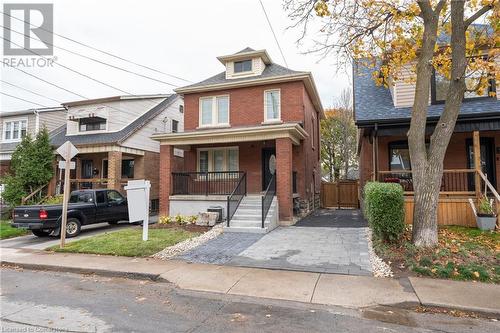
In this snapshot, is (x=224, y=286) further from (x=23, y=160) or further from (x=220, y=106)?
(x=23, y=160)

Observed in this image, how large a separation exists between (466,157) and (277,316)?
1194 cm

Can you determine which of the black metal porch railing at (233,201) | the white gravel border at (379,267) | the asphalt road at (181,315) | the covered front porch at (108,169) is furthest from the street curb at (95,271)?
the covered front porch at (108,169)

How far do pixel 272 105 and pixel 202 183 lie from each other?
5.38m

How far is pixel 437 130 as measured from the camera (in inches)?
303

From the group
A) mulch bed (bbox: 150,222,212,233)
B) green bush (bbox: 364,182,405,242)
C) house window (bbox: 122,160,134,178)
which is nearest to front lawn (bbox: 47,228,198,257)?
mulch bed (bbox: 150,222,212,233)

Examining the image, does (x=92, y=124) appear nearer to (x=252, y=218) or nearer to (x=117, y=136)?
(x=117, y=136)

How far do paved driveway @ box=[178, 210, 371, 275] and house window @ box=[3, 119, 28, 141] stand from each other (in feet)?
69.8

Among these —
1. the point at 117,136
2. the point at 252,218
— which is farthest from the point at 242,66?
the point at 252,218

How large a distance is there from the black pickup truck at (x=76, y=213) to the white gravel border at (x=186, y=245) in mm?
5338

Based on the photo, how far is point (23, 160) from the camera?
1798cm

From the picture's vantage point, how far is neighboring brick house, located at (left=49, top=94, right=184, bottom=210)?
18638 millimetres

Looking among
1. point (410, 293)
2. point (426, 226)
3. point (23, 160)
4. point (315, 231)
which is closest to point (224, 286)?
point (410, 293)

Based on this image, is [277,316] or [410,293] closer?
[277,316]

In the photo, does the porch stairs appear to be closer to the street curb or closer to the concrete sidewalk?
the concrete sidewalk
